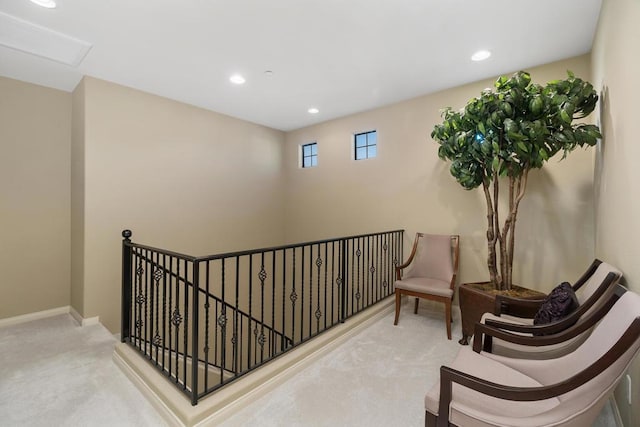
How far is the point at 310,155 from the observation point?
555cm

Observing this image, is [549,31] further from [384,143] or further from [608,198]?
[384,143]

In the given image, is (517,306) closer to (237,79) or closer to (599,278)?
(599,278)

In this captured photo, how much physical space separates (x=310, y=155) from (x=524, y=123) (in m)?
3.74

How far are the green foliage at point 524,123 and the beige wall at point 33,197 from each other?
493cm

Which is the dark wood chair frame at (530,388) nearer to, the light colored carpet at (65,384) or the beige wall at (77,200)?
the light colored carpet at (65,384)

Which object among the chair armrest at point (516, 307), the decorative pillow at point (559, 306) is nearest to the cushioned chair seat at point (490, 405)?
the decorative pillow at point (559, 306)

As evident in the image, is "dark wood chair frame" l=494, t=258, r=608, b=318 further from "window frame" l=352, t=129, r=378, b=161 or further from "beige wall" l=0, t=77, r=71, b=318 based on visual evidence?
"beige wall" l=0, t=77, r=71, b=318

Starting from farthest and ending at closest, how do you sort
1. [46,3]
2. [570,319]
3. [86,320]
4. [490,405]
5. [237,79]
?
1. [237,79]
2. [86,320]
3. [46,3]
4. [570,319]
5. [490,405]

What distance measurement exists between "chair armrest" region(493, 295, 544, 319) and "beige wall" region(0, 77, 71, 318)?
506cm

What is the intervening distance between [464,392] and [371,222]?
3.26 metres

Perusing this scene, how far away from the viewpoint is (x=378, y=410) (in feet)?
Result: 6.21

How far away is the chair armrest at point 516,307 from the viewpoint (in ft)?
7.36

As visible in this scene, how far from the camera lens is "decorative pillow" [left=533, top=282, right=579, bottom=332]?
176 centimetres

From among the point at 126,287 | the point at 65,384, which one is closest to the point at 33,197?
the point at 126,287
